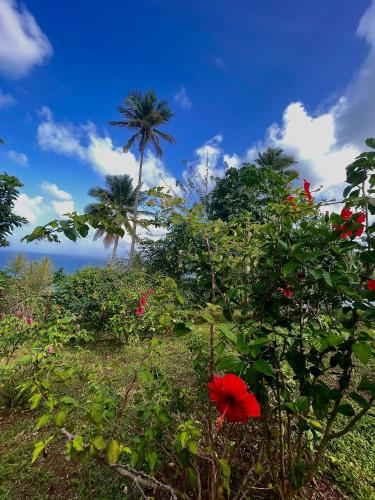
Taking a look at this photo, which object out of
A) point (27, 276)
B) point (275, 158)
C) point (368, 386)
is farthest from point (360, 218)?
point (275, 158)

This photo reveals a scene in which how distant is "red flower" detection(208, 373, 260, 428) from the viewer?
654 millimetres

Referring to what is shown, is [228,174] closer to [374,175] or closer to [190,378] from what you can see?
[190,378]

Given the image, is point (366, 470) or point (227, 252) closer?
point (227, 252)

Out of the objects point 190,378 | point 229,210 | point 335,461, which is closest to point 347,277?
point 335,461

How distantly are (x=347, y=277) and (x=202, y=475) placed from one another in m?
1.16

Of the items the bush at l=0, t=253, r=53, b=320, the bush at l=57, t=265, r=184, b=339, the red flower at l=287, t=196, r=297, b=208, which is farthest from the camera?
the bush at l=0, t=253, r=53, b=320

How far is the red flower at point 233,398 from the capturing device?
65 centimetres

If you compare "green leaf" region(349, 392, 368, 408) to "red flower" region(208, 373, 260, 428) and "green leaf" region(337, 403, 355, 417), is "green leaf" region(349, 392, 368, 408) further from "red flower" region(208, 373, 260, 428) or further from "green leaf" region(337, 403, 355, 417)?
"red flower" region(208, 373, 260, 428)

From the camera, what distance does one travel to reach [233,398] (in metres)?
0.67

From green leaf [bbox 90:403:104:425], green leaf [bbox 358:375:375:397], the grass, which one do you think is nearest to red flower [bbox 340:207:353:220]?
green leaf [bbox 358:375:375:397]

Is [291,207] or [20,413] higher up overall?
[291,207]

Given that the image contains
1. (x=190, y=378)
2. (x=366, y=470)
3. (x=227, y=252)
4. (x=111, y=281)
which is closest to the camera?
(x=227, y=252)

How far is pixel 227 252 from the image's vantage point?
1.25 metres

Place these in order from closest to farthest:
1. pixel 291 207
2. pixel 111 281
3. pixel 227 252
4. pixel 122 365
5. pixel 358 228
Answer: pixel 358 228 < pixel 291 207 < pixel 227 252 < pixel 122 365 < pixel 111 281
